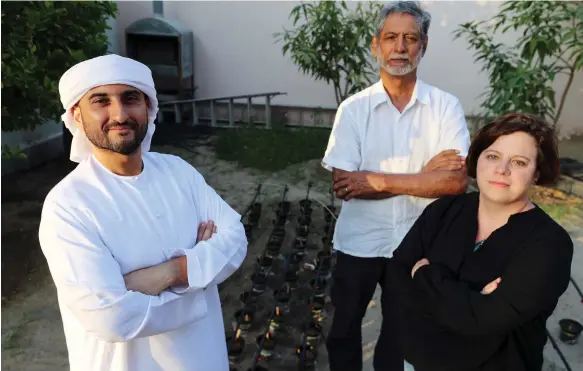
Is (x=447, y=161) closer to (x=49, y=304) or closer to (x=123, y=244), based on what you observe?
(x=123, y=244)

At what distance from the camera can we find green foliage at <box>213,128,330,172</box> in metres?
7.10

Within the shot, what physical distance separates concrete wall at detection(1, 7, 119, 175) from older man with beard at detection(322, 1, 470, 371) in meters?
4.89

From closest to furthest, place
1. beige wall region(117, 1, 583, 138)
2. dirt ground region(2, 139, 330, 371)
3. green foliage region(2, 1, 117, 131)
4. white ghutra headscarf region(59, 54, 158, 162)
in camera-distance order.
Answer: white ghutra headscarf region(59, 54, 158, 162)
dirt ground region(2, 139, 330, 371)
green foliage region(2, 1, 117, 131)
beige wall region(117, 1, 583, 138)

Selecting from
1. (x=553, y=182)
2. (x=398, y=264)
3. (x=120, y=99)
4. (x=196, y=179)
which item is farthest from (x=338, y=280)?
(x=120, y=99)

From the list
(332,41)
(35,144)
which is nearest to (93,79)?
(332,41)

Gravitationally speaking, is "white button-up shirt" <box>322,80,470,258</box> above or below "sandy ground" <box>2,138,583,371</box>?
above

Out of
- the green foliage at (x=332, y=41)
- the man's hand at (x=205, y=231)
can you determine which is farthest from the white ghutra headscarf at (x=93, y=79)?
the green foliage at (x=332, y=41)

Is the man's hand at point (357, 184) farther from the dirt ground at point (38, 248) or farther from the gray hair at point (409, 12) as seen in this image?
the dirt ground at point (38, 248)

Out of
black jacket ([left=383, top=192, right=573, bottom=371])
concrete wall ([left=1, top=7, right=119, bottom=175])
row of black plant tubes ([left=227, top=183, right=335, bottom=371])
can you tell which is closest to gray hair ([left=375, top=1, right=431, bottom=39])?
black jacket ([left=383, top=192, right=573, bottom=371])

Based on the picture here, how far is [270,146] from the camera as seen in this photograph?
24.7 ft

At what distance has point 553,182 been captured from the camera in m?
1.71

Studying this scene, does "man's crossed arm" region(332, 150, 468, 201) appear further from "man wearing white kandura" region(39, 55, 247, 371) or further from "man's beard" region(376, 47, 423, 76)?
"man wearing white kandura" region(39, 55, 247, 371)

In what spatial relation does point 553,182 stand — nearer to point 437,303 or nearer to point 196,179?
point 437,303

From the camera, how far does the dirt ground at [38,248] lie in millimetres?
3287
